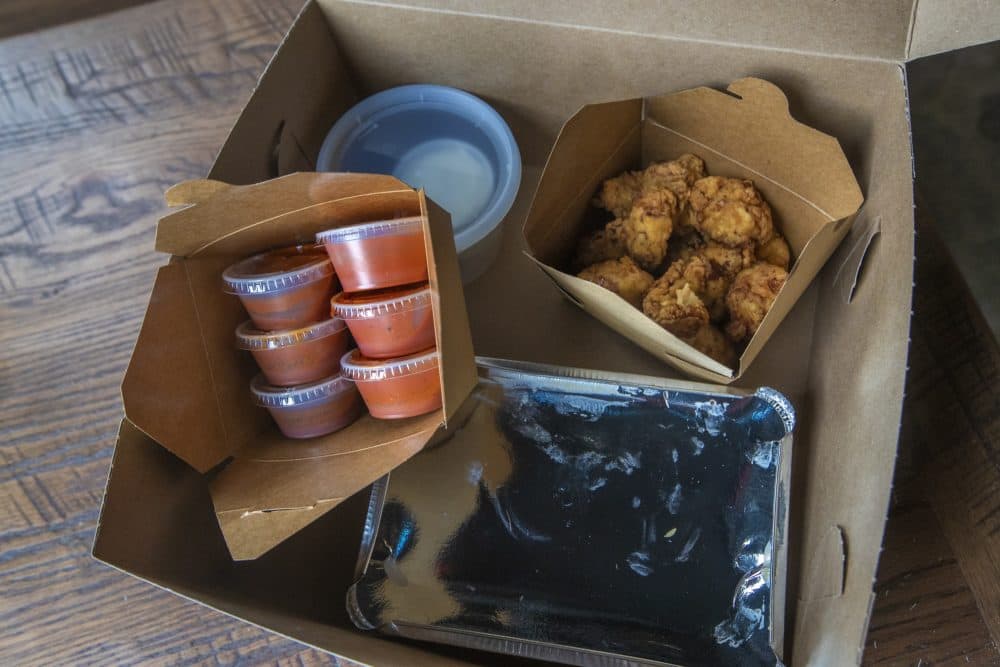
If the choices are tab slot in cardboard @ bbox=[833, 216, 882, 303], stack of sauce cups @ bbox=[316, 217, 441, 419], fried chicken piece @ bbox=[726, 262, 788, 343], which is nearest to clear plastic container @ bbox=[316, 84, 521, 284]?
stack of sauce cups @ bbox=[316, 217, 441, 419]

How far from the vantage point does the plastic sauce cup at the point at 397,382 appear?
2.54 feet

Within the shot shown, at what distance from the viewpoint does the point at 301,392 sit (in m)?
0.81

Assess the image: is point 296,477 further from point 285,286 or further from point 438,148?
point 438,148

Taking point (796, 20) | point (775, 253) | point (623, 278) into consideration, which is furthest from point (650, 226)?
point (796, 20)

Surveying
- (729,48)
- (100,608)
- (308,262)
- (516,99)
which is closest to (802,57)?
(729,48)

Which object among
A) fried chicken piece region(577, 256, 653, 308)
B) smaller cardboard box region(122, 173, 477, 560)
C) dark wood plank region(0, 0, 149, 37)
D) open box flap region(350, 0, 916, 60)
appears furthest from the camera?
dark wood plank region(0, 0, 149, 37)

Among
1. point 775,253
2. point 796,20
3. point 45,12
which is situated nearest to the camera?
point 796,20

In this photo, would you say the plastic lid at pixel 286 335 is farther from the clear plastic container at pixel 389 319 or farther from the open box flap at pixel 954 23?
the open box flap at pixel 954 23

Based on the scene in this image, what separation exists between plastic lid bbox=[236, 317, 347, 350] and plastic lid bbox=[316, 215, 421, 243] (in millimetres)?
94

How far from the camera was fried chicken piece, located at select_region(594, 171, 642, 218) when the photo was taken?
3.36 ft

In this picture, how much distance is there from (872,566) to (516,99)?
29.4 inches

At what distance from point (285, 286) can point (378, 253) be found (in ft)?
A: 0.35

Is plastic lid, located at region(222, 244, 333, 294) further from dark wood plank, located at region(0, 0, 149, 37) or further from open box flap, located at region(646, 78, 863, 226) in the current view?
dark wood plank, located at region(0, 0, 149, 37)

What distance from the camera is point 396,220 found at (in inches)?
30.3
